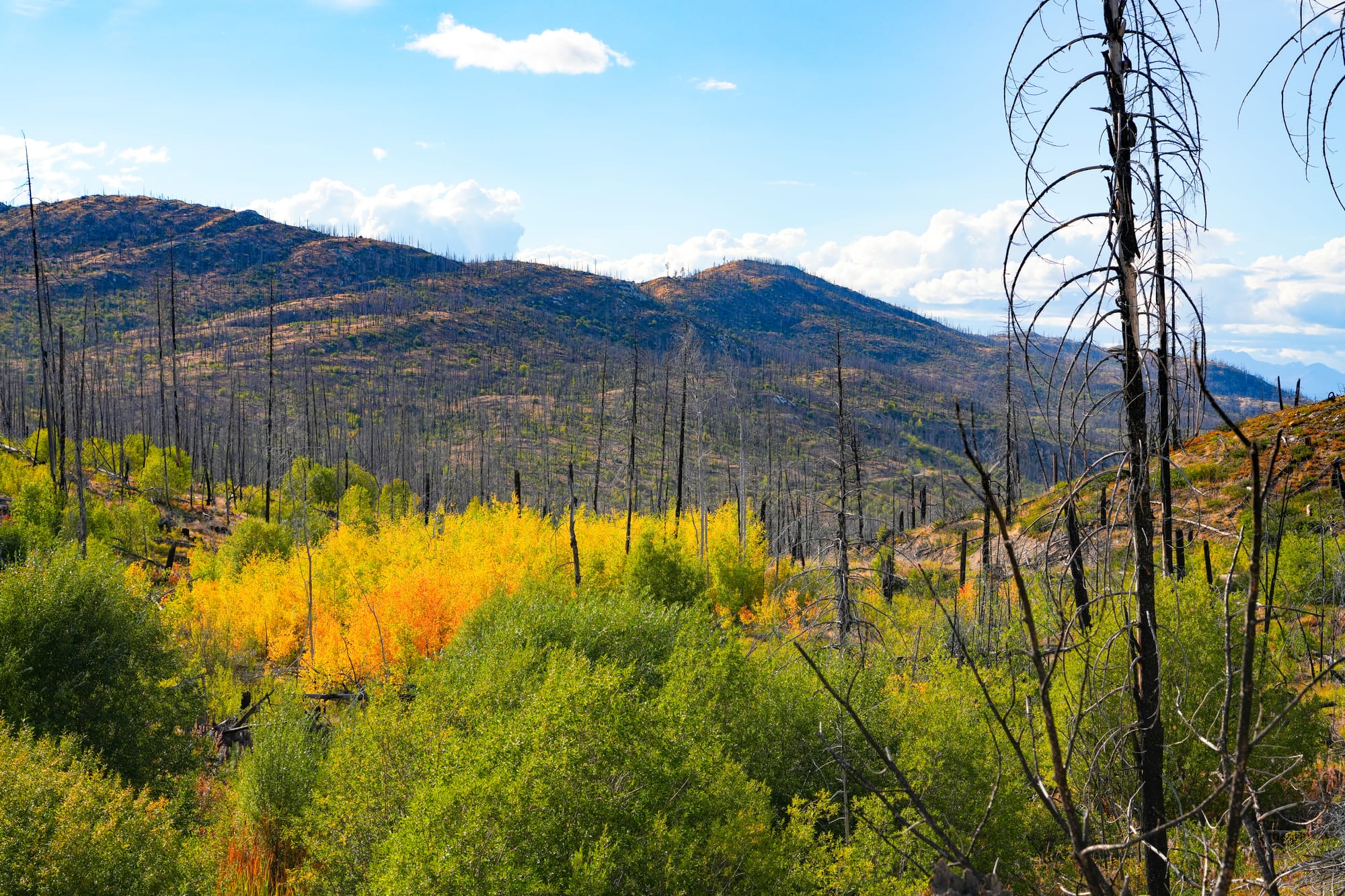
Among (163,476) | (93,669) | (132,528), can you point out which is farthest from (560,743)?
(163,476)

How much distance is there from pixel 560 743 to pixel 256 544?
28418mm

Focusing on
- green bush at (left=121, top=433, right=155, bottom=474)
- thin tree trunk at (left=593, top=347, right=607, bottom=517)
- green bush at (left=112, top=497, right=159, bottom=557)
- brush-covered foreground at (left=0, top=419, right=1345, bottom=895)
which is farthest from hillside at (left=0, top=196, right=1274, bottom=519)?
green bush at (left=112, top=497, right=159, bottom=557)

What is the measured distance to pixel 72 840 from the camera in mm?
6863

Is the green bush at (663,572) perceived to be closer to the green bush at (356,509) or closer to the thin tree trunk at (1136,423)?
the green bush at (356,509)

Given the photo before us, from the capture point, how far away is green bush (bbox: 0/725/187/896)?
6.62 metres

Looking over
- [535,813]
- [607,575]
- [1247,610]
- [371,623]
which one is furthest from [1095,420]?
[607,575]

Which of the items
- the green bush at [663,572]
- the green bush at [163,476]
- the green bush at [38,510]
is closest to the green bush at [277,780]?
the green bush at [663,572]

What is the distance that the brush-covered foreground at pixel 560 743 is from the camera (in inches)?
264

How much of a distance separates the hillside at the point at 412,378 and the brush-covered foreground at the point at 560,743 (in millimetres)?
6690

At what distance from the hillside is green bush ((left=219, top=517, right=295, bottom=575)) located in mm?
6040

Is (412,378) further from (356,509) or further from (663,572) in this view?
(663,572)

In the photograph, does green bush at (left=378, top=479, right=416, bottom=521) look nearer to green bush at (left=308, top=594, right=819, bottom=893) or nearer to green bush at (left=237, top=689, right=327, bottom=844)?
green bush at (left=237, top=689, right=327, bottom=844)

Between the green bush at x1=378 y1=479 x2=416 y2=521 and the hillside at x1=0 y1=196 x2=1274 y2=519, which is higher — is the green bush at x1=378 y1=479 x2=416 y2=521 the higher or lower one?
the lower one

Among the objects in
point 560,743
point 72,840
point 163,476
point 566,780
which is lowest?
point 163,476
